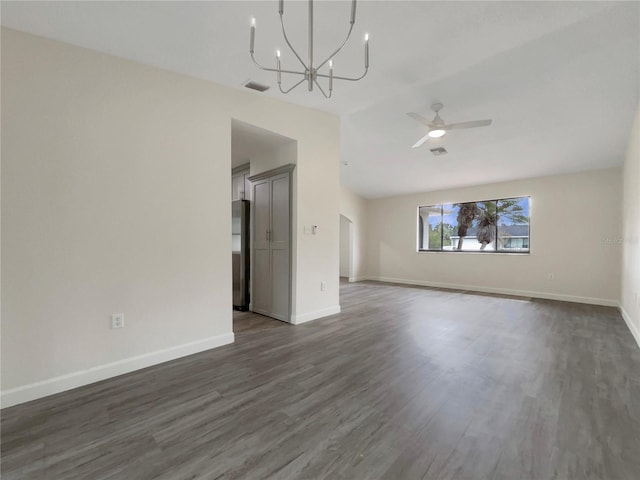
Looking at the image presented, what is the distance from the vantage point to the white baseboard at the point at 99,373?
2.09 m

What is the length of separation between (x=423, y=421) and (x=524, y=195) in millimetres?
6017

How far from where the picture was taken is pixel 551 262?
5.81 meters

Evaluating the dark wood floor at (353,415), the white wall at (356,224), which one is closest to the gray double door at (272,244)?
the dark wood floor at (353,415)

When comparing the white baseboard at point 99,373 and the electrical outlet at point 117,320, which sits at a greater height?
the electrical outlet at point 117,320

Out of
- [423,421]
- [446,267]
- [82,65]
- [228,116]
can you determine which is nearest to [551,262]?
[446,267]

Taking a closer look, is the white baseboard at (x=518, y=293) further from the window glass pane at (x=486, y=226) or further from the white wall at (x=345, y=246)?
the white wall at (x=345, y=246)

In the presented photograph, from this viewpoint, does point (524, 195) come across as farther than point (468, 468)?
Yes

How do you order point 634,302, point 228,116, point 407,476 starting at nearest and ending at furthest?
point 407,476
point 228,116
point 634,302

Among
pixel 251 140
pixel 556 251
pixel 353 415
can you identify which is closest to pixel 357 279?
pixel 556 251

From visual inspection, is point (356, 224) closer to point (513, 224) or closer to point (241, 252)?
point (513, 224)

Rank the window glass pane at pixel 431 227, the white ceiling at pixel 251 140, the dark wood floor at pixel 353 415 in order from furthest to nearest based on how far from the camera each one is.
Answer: the window glass pane at pixel 431 227 → the white ceiling at pixel 251 140 → the dark wood floor at pixel 353 415

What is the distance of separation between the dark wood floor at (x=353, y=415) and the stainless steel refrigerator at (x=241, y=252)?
153cm

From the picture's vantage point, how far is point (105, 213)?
2463mm

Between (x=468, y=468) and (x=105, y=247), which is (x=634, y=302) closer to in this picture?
(x=468, y=468)
